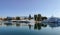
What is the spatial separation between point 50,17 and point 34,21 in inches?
26.9

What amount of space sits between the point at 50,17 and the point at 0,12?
2.02 metres

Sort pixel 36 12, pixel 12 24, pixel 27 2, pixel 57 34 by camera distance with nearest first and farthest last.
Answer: pixel 57 34 < pixel 27 2 < pixel 36 12 < pixel 12 24

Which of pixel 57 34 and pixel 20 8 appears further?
pixel 20 8

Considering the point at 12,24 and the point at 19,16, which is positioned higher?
the point at 19,16

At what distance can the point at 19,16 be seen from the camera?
4.15 metres

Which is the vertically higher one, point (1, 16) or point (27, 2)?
point (27, 2)

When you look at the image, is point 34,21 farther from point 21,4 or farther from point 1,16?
point 1,16

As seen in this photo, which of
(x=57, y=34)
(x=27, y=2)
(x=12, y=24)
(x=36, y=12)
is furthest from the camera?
(x=12, y=24)

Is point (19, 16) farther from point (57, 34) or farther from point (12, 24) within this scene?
point (57, 34)

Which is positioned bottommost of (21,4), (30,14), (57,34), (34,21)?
(57,34)

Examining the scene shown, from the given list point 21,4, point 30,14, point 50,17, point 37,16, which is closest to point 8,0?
point 21,4

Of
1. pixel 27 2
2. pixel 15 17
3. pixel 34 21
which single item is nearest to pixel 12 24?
pixel 15 17

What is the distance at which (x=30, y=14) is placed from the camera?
421 cm

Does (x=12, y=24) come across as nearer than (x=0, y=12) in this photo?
No
